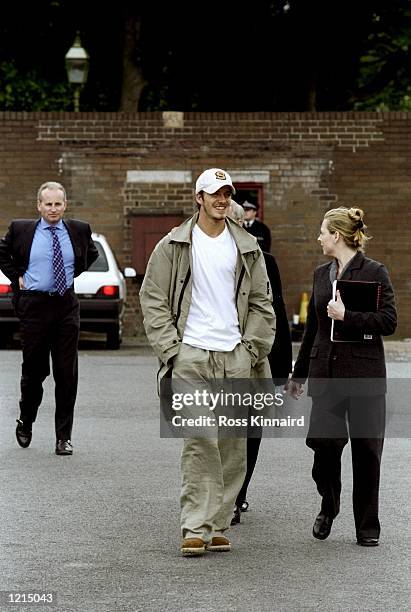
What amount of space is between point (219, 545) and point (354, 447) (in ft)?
2.81

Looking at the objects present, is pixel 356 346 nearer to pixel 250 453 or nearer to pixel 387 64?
pixel 250 453

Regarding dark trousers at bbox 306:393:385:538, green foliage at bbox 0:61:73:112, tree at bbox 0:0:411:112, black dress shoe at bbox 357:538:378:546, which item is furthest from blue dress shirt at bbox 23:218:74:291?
green foliage at bbox 0:61:73:112

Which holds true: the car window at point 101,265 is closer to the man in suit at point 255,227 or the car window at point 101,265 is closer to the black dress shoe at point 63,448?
the man in suit at point 255,227

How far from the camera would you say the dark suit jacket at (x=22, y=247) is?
1064 centimetres

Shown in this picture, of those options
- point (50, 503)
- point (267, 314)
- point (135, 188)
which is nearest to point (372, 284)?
point (267, 314)

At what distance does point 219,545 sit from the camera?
23.8 ft

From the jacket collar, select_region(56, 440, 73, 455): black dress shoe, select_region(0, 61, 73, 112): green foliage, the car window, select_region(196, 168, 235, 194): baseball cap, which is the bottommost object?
select_region(56, 440, 73, 455): black dress shoe

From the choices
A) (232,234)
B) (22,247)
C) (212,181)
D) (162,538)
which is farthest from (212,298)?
(22,247)

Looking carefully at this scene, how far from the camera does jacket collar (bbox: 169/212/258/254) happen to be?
7371 millimetres

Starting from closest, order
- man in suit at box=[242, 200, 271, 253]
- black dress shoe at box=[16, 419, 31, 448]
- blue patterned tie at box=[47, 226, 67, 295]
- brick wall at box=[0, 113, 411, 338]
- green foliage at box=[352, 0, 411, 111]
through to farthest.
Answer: blue patterned tie at box=[47, 226, 67, 295], black dress shoe at box=[16, 419, 31, 448], man in suit at box=[242, 200, 271, 253], brick wall at box=[0, 113, 411, 338], green foliage at box=[352, 0, 411, 111]

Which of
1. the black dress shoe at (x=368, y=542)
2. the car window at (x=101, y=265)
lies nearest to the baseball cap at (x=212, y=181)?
the black dress shoe at (x=368, y=542)

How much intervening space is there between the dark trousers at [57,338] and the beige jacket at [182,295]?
10.6 ft

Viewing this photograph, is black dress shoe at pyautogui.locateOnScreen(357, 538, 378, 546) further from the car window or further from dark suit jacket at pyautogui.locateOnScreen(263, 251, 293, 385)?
the car window

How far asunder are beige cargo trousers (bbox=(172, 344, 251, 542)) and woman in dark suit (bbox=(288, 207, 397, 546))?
0.49 metres
